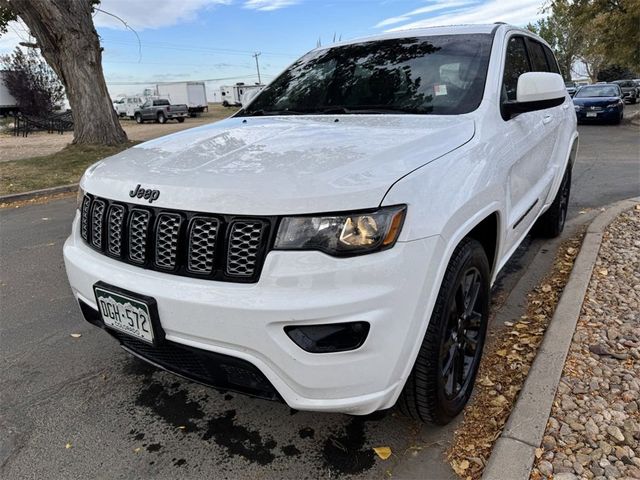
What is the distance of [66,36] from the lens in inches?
429

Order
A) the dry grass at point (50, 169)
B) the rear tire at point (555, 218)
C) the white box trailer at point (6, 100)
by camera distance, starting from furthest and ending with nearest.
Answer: the white box trailer at point (6, 100) < the dry grass at point (50, 169) < the rear tire at point (555, 218)

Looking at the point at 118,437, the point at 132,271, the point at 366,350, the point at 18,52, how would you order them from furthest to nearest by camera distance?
the point at 18,52 → the point at 118,437 → the point at 132,271 → the point at 366,350

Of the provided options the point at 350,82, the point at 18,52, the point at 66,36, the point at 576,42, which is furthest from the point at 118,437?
the point at 576,42

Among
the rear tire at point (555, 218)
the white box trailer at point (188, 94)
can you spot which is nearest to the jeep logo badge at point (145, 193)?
the rear tire at point (555, 218)

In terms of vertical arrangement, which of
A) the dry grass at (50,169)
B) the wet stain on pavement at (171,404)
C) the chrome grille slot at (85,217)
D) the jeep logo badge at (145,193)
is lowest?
the wet stain on pavement at (171,404)

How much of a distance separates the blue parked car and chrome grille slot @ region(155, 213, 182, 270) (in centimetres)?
1891

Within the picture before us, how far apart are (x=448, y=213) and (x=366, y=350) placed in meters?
0.62

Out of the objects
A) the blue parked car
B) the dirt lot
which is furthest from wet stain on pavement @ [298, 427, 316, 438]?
the blue parked car

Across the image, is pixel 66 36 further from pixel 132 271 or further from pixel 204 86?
pixel 204 86

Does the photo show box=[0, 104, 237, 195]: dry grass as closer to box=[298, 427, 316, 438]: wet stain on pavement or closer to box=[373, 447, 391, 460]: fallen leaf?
box=[298, 427, 316, 438]: wet stain on pavement

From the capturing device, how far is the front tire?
1975 millimetres

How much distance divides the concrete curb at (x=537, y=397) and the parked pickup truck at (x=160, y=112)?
36.6 metres

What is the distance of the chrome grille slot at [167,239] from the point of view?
76.3 inches

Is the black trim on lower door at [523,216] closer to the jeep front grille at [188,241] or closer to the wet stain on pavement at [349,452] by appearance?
the wet stain on pavement at [349,452]
